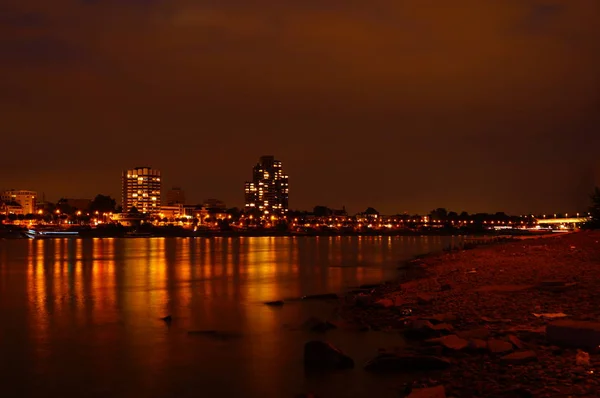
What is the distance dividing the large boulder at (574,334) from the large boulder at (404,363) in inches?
102

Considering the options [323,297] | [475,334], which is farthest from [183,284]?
[475,334]

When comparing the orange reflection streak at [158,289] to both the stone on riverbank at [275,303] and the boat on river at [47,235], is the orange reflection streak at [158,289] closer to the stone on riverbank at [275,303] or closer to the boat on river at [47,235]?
the stone on riverbank at [275,303]

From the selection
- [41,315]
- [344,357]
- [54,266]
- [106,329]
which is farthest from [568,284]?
[54,266]

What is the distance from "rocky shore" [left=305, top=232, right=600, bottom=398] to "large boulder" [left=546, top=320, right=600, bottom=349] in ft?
0.07

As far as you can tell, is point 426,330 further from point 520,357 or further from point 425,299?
point 425,299

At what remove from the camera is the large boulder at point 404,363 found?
551 inches

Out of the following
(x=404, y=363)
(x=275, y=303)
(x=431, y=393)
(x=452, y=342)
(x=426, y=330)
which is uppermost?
(x=452, y=342)

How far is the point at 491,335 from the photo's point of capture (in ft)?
51.9

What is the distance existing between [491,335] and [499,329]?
32.1 inches

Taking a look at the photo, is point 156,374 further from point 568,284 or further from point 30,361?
point 568,284

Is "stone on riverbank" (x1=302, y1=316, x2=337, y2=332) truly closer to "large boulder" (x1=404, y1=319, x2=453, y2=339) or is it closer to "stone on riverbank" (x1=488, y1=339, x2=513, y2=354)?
"large boulder" (x1=404, y1=319, x2=453, y2=339)

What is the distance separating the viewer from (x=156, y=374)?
17.1 metres

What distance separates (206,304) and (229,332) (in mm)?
8478

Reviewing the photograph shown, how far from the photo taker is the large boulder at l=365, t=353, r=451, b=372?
45.9 ft
